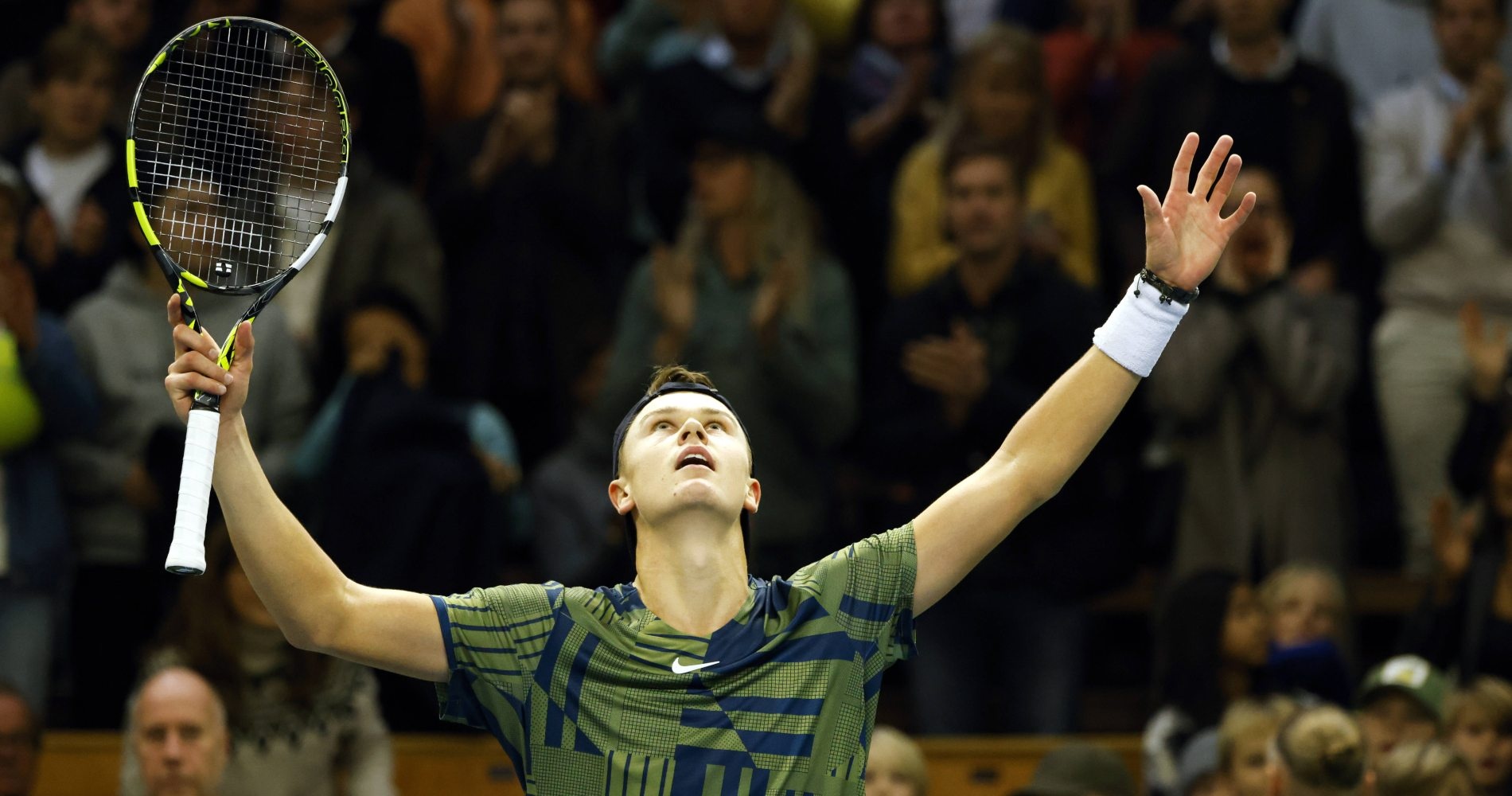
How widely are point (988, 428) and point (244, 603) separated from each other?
2.79 m

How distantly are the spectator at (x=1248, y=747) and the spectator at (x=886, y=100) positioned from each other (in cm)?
279

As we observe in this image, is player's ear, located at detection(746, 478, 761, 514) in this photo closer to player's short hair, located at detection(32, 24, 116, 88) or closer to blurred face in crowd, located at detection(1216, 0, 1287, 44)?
blurred face in crowd, located at detection(1216, 0, 1287, 44)

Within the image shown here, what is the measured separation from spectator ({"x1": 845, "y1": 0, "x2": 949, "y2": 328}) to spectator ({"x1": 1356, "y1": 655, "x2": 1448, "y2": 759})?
9.41ft

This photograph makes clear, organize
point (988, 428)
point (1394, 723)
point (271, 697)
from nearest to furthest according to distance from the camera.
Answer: point (1394, 723)
point (271, 697)
point (988, 428)

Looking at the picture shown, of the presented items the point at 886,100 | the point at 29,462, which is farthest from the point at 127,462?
the point at 886,100

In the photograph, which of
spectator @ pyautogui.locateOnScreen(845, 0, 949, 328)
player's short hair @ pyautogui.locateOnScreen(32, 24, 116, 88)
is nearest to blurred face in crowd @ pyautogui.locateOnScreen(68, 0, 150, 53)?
player's short hair @ pyautogui.locateOnScreen(32, 24, 116, 88)

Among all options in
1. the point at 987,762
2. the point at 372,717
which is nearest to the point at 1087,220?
the point at 987,762

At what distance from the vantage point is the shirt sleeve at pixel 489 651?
14.6 ft

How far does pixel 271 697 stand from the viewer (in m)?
7.84

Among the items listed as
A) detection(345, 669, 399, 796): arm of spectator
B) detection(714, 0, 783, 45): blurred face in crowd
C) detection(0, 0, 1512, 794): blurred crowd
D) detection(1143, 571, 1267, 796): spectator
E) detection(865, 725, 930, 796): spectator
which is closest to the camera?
detection(865, 725, 930, 796): spectator

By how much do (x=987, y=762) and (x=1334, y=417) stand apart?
213 cm

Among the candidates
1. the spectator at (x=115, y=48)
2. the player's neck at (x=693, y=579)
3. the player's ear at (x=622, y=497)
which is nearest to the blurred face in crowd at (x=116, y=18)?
the spectator at (x=115, y=48)

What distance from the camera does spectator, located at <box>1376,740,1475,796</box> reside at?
6.72m

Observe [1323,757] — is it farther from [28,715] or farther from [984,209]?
[28,715]
